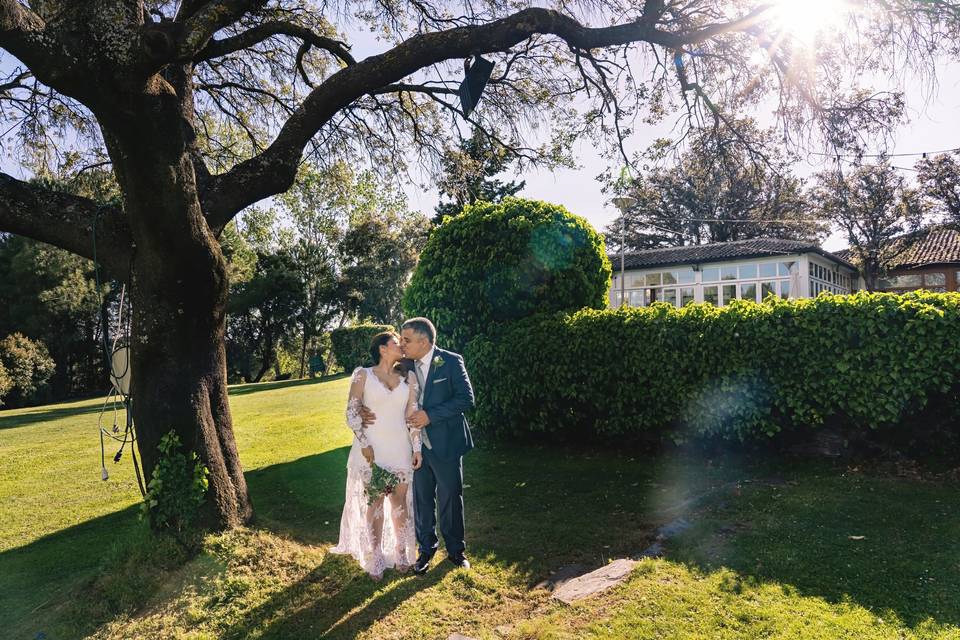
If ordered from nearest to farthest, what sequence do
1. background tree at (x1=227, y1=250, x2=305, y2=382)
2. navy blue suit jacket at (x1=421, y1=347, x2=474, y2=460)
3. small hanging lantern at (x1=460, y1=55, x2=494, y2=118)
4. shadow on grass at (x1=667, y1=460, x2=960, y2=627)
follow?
1. shadow on grass at (x1=667, y1=460, x2=960, y2=627)
2. navy blue suit jacket at (x1=421, y1=347, x2=474, y2=460)
3. small hanging lantern at (x1=460, y1=55, x2=494, y2=118)
4. background tree at (x1=227, y1=250, x2=305, y2=382)

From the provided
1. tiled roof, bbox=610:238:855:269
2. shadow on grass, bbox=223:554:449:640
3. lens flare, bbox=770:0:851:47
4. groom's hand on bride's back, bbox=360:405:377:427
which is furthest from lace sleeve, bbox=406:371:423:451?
tiled roof, bbox=610:238:855:269

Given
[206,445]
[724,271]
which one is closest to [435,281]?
[206,445]

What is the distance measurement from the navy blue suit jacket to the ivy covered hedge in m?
3.79

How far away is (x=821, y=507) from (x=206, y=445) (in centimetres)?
586

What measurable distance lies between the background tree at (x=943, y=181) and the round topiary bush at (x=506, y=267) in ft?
99.1

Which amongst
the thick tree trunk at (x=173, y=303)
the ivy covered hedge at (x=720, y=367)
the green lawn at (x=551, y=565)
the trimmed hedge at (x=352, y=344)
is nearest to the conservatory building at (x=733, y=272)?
the trimmed hedge at (x=352, y=344)

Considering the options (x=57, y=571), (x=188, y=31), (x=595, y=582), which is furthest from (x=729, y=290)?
(x=57, y=571)

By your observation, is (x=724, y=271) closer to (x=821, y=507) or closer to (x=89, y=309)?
(x=821, y=507)

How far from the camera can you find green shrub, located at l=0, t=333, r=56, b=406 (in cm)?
2655

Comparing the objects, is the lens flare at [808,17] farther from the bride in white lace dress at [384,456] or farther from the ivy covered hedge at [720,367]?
the bride in white lace dress at [384,456]

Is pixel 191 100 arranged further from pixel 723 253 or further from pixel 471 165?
pixel 723 253

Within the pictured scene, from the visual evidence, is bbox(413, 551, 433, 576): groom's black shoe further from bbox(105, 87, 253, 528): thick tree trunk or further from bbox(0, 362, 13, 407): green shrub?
bbox(0, 362, 13, 407): green shrub

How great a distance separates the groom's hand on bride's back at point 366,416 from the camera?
15.0ft

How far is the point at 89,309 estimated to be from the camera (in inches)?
1308
